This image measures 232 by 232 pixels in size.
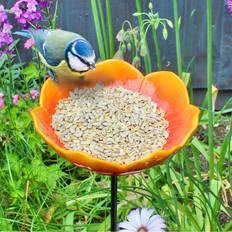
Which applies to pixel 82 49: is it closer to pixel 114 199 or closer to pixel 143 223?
pixel 114 199

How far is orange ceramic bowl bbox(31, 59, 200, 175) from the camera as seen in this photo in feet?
4.99

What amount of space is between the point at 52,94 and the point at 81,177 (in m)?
0.90

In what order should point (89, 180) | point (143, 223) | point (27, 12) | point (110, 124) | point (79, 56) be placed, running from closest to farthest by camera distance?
point (79, 56) → point (110, 124) → point (143, 223) → point (27, 12) → point (89, 180)

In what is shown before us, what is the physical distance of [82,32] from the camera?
3.02 metres

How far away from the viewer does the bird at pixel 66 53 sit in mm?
1585

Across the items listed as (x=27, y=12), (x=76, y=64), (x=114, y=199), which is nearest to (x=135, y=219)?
(x=114, y=199)

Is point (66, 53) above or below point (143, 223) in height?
above

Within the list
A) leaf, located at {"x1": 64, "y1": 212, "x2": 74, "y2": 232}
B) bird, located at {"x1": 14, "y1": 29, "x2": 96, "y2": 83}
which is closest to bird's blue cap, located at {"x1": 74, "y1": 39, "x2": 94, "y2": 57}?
bird, located at {"x1": 14, "y1": 29, "x2": 96, "y2": 83}

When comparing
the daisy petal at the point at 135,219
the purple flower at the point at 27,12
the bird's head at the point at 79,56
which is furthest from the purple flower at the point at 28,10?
the daisy petal at the point at 135,219

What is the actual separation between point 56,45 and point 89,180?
994 mm

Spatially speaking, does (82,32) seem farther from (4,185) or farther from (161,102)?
(161,102)

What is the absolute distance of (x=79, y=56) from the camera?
157cm

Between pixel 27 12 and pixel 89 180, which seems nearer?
pixel 27 12

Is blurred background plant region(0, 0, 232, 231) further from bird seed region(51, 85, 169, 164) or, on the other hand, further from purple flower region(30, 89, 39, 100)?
bird seed region(51, 85, 169, 164)
